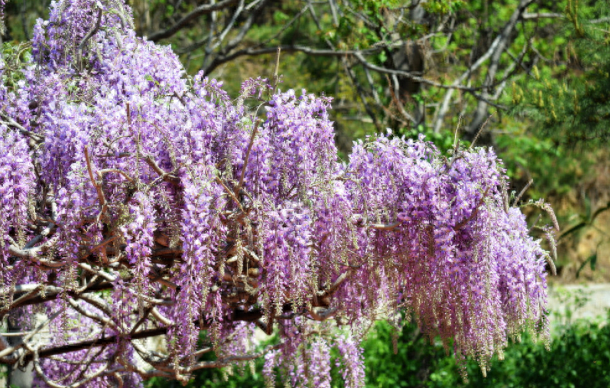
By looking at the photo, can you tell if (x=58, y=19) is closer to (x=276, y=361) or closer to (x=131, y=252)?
(x=131, y=252)

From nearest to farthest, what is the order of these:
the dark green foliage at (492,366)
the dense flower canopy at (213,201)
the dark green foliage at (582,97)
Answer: the dense flower canopy at (213,201) < the dark green foliage at (582,97) < the dark green foliage at (492,366)

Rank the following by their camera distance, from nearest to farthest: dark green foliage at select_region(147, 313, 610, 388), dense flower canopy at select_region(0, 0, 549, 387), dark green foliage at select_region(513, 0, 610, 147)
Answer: dense flower canopy at select_region(0, 0, 549, 387), dark green foliage at select_region(513, 0, 610, 147), dark green foliage at select_region(147, 313, 610, 388)

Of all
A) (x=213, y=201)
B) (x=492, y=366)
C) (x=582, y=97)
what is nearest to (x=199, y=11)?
(x=582, y=97)

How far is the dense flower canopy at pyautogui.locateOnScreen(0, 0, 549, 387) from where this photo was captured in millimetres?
3318

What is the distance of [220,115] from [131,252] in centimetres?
82

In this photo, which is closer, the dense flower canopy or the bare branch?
the dense flower canopy

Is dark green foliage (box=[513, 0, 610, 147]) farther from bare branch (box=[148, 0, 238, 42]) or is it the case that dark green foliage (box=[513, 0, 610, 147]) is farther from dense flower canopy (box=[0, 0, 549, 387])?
bare branch (box=[148, 0, 238, 42])

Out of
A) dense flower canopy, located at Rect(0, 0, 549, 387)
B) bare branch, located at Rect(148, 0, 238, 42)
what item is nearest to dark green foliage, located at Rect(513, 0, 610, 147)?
dense flower canopy, located at Rect(0, 0, 549, 387)

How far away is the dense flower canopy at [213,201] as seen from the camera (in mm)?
3318

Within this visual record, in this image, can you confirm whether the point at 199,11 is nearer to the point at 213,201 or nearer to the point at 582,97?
the point at 582,97

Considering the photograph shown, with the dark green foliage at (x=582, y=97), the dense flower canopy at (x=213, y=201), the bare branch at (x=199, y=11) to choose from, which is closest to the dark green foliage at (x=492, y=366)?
the dark green foliage at (x=582, y=97)

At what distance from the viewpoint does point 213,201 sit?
10.9ft

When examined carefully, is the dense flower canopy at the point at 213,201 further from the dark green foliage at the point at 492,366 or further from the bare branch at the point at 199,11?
the dark green foliage at the point at 492,366

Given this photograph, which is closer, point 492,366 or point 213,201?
point 213,201
